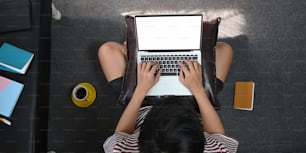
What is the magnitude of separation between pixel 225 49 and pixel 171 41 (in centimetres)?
21

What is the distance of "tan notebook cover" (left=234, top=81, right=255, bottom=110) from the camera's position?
3.61 feet

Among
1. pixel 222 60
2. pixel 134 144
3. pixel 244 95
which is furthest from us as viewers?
pixel 244 95

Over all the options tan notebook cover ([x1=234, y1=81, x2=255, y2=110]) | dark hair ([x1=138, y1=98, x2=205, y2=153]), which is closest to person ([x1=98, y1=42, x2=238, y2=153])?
dark hair ([x1=138, y1=98, x2=205, y2=153])

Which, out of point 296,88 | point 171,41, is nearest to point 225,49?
point 171,41

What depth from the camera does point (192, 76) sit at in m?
0.84

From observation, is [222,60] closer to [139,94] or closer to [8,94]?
[139,94]

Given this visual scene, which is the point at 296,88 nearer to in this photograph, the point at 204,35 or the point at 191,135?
the point at 204,35

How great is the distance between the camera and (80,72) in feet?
3.88

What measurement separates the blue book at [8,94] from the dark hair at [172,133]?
1.09ft

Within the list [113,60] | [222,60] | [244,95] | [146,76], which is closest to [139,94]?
[146,76]

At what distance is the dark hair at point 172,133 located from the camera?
2.05 ft

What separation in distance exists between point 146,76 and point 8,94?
349 millimetres

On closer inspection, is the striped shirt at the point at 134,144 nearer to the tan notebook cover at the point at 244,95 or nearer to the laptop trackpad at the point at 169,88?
the laptop trackpad at the point at 169,88

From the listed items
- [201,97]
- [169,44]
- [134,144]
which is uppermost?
[169,44]
